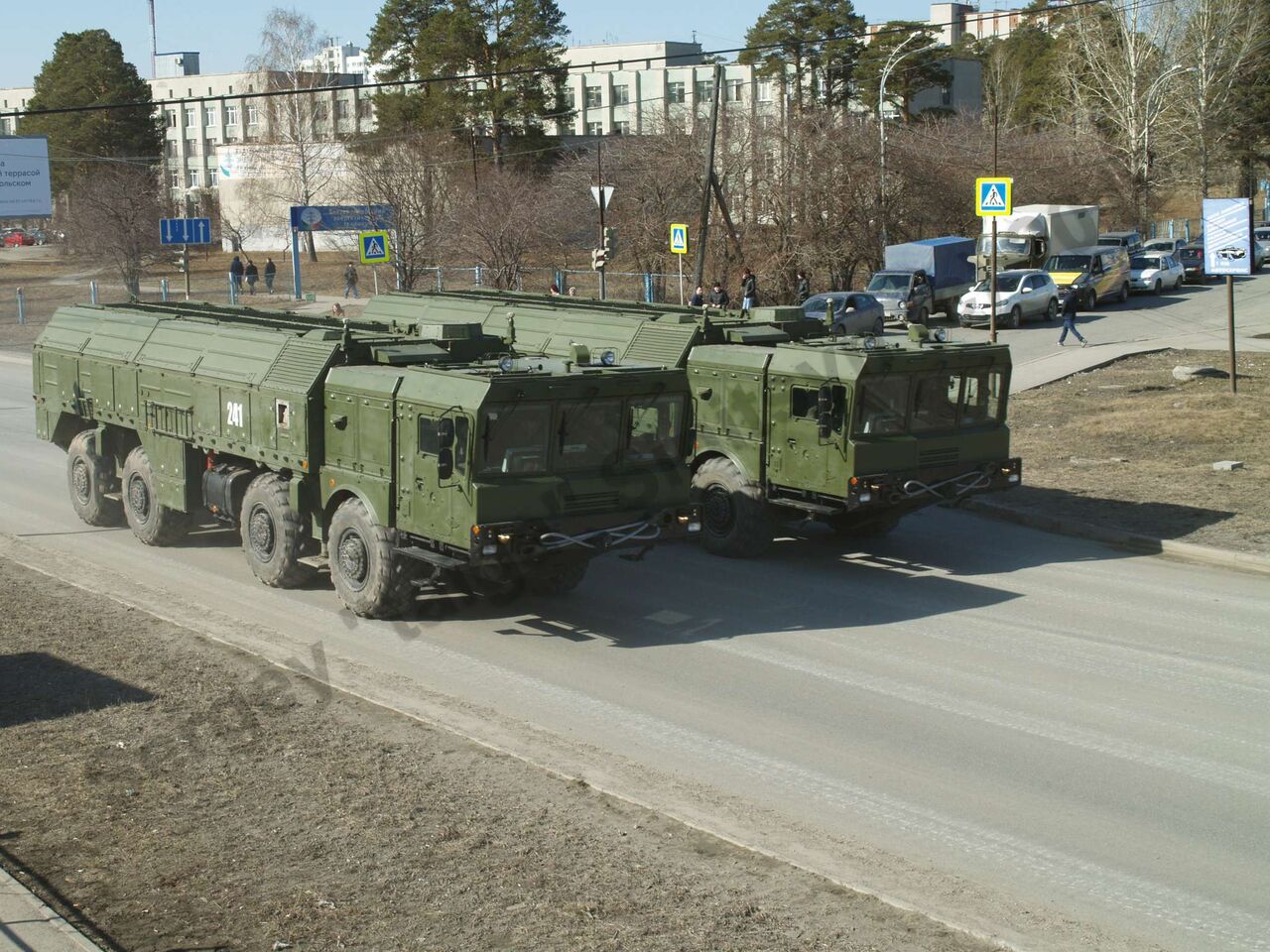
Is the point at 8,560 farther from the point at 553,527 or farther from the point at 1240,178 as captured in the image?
the point at 1240,178

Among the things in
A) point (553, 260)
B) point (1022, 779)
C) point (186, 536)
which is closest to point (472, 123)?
point (553, 260)

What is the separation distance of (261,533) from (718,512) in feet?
16.9

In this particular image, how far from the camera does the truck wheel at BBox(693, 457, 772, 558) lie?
16203mm

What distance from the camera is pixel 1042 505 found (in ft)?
60.5

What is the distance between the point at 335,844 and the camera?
8.11 metres

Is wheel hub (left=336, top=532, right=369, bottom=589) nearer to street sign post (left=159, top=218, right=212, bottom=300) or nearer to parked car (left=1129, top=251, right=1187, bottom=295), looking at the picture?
street sign post (left=159, top=218, right=212, bottom=300)

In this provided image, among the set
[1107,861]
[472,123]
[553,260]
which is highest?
[472,123]

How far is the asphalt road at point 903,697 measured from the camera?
26.4 ft

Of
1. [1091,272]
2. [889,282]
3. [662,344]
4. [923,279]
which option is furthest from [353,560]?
[1091,272]

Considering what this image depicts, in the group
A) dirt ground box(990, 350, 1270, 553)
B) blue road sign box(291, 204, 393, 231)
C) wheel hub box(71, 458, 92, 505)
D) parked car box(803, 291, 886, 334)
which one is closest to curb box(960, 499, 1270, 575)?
dirt ground box(990, 350, 1270, 553)

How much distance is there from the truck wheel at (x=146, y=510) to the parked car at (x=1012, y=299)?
28937mm

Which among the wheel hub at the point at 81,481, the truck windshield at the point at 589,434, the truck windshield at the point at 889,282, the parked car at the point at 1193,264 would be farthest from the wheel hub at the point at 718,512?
the parked car at the point at 1193,264

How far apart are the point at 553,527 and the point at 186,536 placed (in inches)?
257

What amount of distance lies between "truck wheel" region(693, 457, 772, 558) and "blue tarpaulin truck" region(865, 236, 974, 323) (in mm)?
24545
